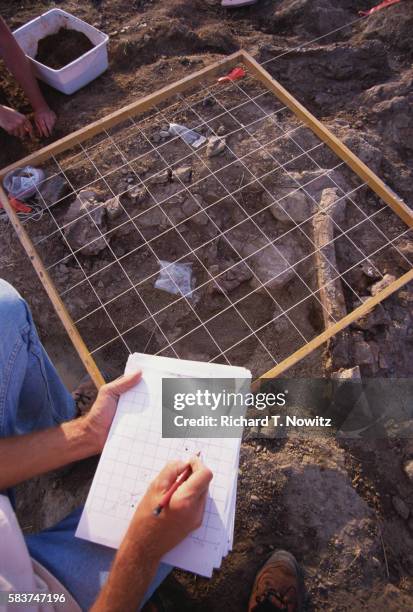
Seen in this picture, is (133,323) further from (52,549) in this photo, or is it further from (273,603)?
(273,603)

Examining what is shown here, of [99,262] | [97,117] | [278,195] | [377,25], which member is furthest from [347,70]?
[99,262]

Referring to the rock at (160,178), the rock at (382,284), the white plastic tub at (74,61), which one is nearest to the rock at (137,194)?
the rock at (160,178)

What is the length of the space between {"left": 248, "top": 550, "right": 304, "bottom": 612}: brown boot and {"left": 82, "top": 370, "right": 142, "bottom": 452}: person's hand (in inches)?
38.6

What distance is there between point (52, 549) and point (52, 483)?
2.34ft

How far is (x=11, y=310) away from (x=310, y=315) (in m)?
1.73

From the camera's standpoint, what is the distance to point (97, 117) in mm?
3311

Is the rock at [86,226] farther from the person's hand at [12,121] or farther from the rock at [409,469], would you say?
the rock at [409,469]


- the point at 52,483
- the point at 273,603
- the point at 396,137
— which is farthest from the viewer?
the point at 396,137

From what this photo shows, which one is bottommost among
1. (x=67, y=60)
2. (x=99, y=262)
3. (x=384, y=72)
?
(x=99, y=262)

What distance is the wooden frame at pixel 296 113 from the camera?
212 cm

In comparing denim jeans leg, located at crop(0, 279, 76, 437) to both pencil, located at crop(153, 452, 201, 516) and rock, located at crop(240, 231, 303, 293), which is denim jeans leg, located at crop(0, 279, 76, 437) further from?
rock, located at crop(240, 231, 303, 293)

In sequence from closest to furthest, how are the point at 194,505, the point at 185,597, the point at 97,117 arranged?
the point at 194,505, the point at 185,597, the point at 97,117

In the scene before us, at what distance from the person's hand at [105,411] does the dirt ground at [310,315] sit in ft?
2.21

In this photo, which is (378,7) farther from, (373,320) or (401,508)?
(401,508)
